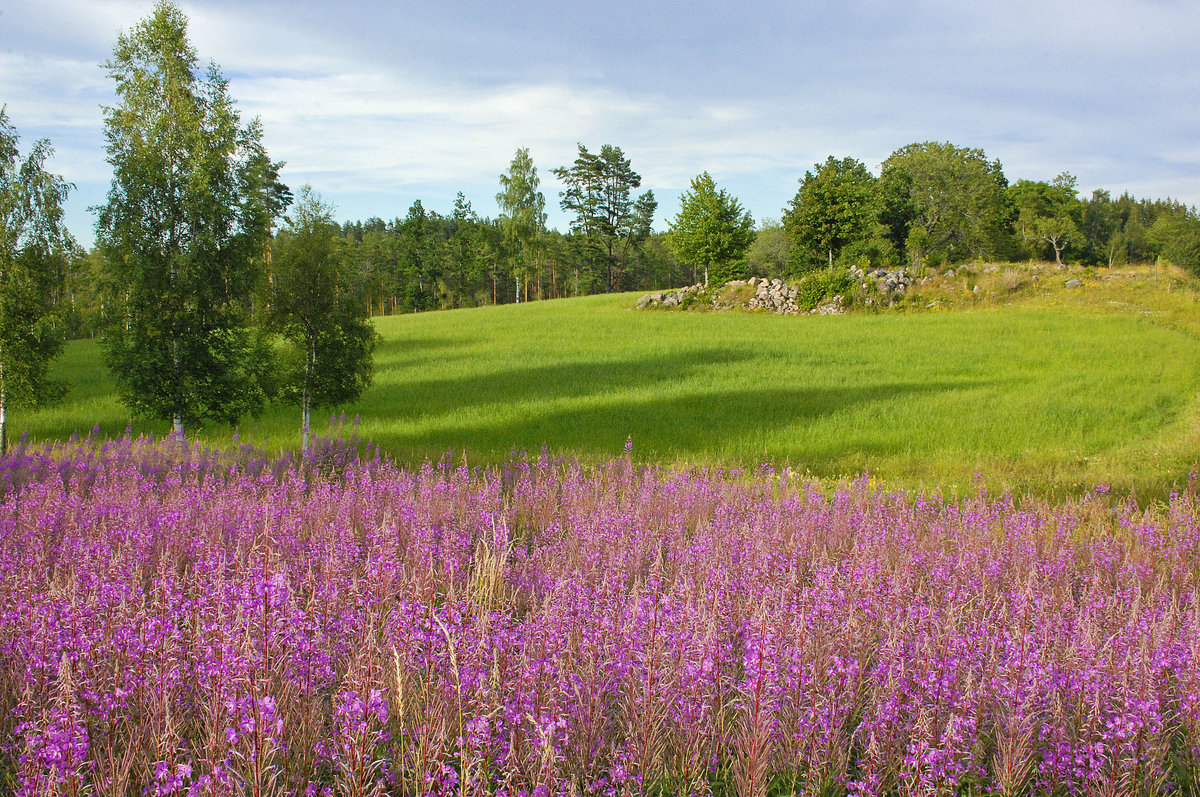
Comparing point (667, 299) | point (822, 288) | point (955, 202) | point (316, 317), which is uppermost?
point (955, 202)

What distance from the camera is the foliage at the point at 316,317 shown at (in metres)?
12.6

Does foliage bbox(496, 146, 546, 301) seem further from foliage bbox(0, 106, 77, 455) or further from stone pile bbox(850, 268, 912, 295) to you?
foliage bbox(0, 106, 77, 455)

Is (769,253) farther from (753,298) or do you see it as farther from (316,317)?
(316,317)

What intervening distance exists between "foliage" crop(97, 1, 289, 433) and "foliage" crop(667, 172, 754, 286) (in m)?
41.9

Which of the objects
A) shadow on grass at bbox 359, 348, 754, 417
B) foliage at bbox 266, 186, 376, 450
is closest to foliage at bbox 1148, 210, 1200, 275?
shadow on grass at bbox 359, 348, 754, 417

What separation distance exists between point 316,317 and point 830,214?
43742 mm

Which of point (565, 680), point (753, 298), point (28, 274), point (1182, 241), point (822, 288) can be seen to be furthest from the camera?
point (1182, 241)

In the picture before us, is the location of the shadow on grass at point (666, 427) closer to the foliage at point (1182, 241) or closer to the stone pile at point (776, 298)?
the stone pile at point (776, 298)

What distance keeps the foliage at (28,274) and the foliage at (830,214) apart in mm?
44596

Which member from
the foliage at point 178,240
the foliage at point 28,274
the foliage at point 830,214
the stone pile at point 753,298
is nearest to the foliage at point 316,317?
the foliage at point 178,240

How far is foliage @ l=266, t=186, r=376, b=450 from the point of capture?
12555 millimetres

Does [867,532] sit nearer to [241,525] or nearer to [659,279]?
[241,525]

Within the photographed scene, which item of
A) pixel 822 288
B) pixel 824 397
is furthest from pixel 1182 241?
pixel 824 397

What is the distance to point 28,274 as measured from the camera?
11.8m
